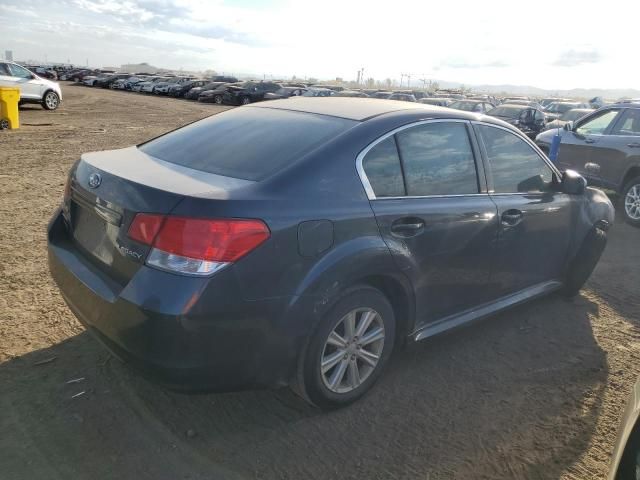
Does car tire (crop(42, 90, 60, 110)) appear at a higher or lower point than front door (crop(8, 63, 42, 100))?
lower

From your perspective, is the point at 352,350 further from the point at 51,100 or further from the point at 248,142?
the point at 51,100

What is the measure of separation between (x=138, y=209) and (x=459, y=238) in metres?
1.97

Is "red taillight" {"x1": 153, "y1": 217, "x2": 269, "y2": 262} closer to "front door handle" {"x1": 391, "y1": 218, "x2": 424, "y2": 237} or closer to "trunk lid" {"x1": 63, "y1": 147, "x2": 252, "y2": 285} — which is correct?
"trunk lid" {"x1": 63, "y1": 147, "x2": 252, "y2": 285}

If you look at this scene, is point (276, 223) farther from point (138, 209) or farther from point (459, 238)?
point (459, 238)

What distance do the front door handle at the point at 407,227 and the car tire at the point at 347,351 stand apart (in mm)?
360

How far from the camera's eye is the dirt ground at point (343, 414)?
8.57 feet

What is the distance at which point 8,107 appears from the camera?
45.7ft

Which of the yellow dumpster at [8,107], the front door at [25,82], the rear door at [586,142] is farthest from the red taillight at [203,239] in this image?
the front door at [25,82]

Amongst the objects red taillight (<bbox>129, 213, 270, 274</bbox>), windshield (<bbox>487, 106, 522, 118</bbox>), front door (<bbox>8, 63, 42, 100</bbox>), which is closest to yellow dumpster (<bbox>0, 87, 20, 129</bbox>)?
front door (<bbox>8, 63, 42, 100</bbox>)

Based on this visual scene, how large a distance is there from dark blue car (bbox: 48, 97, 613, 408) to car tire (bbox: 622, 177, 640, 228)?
4553 millimetres

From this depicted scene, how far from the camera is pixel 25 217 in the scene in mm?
6113

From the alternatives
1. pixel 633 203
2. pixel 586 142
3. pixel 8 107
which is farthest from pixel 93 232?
pixel 8 107

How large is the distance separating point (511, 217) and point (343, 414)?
6.00ft

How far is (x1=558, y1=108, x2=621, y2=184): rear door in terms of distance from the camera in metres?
8.41
